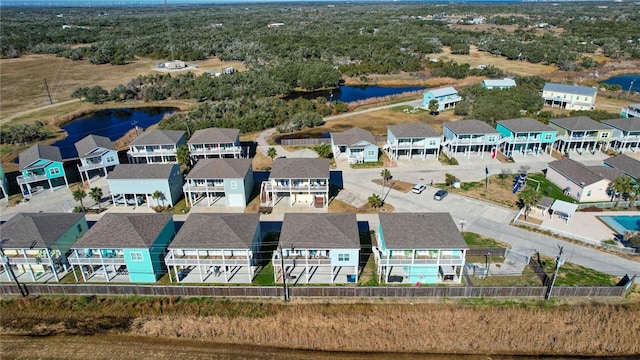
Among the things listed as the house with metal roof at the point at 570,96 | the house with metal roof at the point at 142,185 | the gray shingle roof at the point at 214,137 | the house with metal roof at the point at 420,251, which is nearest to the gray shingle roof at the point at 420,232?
the house with metal roof at the point at 420,251

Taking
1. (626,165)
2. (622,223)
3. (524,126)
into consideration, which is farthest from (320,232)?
(626,165)

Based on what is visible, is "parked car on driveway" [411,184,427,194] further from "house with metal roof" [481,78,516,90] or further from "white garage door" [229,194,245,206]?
"house with metal roof" [481,78,516,90]

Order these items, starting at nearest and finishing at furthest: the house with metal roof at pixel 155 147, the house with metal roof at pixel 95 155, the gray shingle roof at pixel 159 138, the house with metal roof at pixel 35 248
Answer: the house with metal roof at pixel 35 248, the house with metal roof at pixel 95 155, the gray shingle roof at pixel 159 138, the house with metal roof at pixel 155 147

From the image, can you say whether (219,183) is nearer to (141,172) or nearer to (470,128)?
(141,172)

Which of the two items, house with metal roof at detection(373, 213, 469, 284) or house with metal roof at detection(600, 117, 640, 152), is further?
house with metal roof at detection(600, 117, 640, 152)

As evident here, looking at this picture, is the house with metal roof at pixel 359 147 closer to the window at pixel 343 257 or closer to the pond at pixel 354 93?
the window at pixel 343 257

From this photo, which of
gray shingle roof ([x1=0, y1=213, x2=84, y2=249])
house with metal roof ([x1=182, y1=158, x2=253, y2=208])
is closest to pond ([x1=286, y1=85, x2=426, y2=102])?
house with metal roof ([x1=182, y1=158, x2=253, y2=208])
